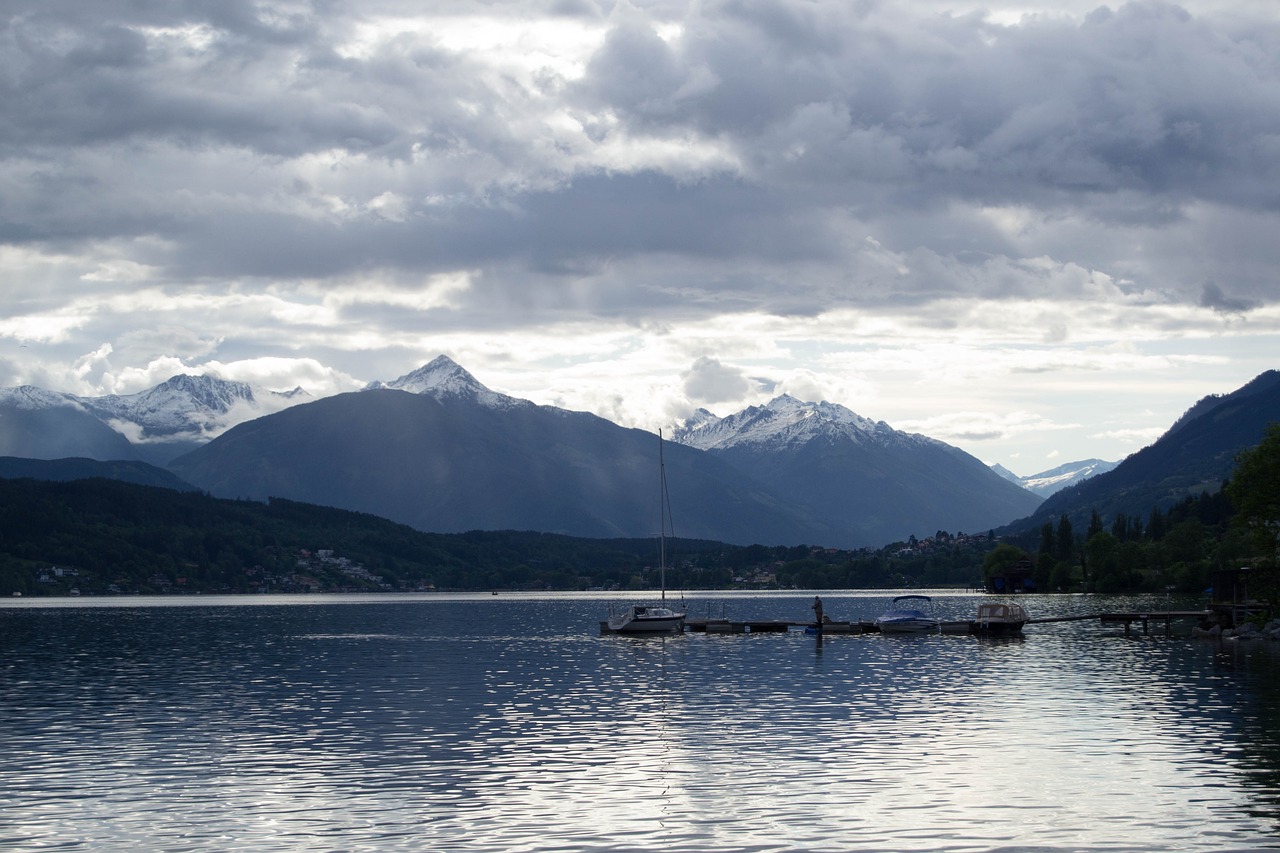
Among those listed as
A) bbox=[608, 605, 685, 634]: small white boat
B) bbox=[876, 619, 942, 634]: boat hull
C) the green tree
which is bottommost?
bbox=[876, 619, 942, 634]: boat hull

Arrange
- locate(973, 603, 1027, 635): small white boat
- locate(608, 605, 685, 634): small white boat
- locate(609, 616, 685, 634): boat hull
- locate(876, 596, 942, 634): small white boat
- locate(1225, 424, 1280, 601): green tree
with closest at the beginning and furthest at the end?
locate(1225, 424, 1280, 601): green tree, locate(973, 603, 1027, 635): small white boat, locate(876, 596, 942, 634): small white boat, locate(609, 616, 685, 634): boat hull, locate(608, 605, 685, 634): small white boat

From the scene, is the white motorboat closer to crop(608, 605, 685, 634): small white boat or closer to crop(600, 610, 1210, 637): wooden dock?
crop(608, 605, 685, 634): small white boat

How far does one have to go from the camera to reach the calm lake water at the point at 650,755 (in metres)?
37.5

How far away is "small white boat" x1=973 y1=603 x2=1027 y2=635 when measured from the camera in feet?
450

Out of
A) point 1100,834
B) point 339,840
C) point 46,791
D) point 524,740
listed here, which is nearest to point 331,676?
A: point 524,740

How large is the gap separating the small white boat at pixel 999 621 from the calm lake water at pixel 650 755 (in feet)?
112

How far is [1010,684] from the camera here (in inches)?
3159

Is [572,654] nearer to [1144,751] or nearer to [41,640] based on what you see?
[41,640]

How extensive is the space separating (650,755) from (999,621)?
9349 centimetres

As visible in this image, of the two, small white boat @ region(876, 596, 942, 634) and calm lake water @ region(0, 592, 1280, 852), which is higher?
calm lake water @ region(0, 592, 1280, 852)

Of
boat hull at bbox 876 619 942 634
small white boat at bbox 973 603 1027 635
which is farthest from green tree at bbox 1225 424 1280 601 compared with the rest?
boat hull at bbox 876 619 942 634

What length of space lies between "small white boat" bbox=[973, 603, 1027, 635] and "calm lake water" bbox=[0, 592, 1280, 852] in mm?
34139

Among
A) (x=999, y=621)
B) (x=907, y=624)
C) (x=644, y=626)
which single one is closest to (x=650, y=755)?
(x=999, y=621)

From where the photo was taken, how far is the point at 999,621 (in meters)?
138
